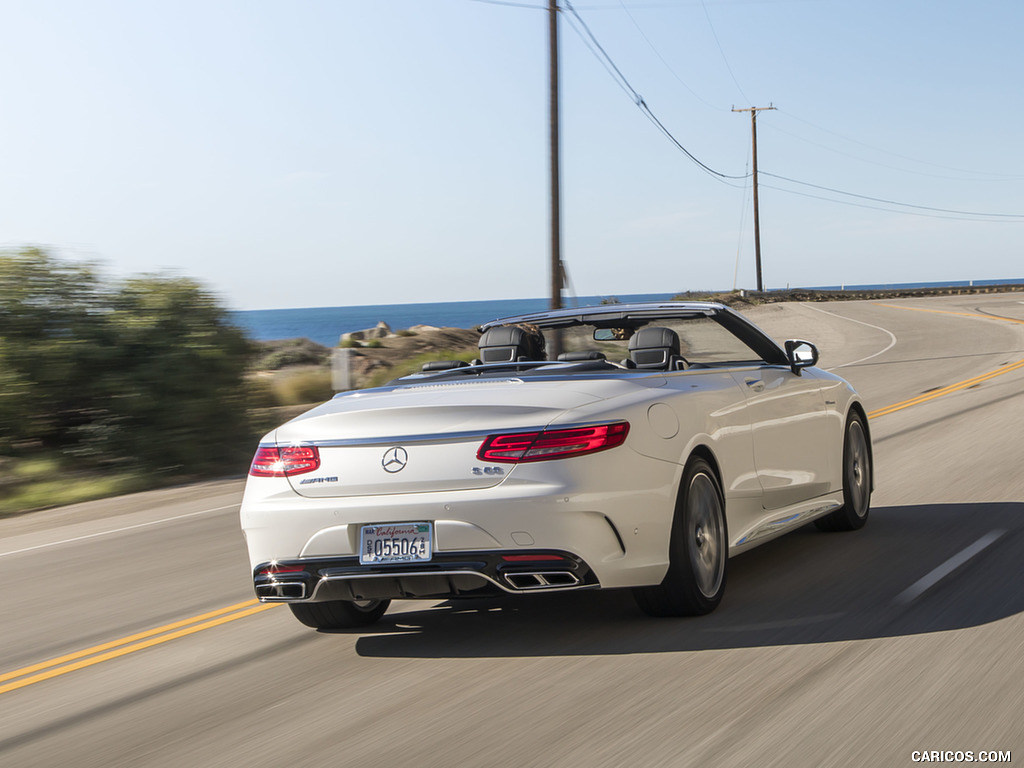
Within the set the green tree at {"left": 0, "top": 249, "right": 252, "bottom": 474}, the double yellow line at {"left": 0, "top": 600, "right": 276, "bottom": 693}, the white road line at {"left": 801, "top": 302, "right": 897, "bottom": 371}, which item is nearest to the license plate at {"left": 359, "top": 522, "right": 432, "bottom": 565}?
the double yellow line at {"left": 0, "top": 600, "right": 276, "bottom": 693}

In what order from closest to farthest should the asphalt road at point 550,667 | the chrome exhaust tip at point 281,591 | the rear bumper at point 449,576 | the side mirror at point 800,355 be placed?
the asphalt road at point 550,667
the rear bumper at point 449,576
the chrome exhaust tip at point 281,591
the side mirror at point 800,355

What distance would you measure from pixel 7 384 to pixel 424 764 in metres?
12.1

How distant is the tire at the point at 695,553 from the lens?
552 cm

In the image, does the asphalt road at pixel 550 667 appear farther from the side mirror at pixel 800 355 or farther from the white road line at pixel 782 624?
the side mirror at pixel 800 355

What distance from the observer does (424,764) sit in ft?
13.1

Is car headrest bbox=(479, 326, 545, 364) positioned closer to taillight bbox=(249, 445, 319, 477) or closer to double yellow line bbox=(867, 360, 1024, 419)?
taillight bbox=(249, 445, 319, 477)

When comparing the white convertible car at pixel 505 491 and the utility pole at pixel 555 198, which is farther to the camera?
the utility pole at pixel 555 198

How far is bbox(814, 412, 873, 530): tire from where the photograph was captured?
804 centimetres

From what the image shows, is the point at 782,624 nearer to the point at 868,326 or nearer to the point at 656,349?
the point at 656,349

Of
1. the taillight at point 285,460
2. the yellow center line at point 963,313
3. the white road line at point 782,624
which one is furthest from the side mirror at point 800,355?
the yellow center line at point 963,313

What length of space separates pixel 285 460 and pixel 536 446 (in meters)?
1.22

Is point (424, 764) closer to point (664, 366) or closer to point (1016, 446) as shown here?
point (664, 366)

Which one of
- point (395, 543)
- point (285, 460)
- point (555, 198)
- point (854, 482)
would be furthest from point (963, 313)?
point (395, 543)

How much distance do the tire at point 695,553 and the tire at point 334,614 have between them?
57.0 inches
